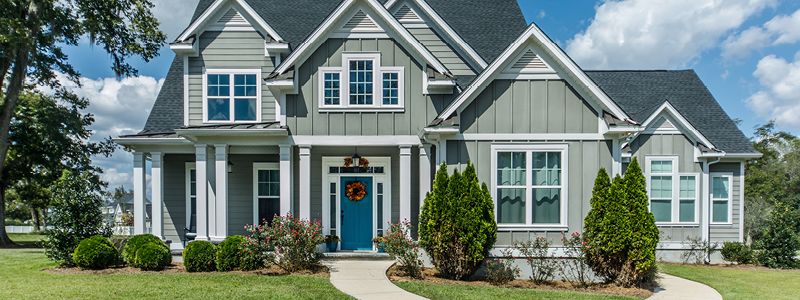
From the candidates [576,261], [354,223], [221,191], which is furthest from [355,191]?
[576,261]

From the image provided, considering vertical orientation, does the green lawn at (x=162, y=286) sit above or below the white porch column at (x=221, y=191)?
below

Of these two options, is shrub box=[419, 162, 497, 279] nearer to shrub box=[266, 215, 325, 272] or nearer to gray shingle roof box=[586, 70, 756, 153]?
shrub box=[266, 215, 325, 272]

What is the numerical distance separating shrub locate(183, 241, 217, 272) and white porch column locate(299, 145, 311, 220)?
2.26m

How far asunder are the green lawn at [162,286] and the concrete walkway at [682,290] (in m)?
6.63

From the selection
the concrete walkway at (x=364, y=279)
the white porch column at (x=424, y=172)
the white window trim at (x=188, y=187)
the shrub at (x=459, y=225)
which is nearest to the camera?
the concrete walkway at (x=364, y=279)

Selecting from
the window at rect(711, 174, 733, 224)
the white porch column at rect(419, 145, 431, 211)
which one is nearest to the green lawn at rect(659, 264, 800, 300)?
the window at rect(711, 174, 733, 224)

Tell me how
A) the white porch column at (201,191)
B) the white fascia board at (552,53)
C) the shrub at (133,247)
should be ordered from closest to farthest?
the white fascia board at (552,53) < the shrub at (133,247) < the white porch column at (201,191)

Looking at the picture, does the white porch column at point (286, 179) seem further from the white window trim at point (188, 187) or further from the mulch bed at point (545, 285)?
the white window trim at point (188, 187)

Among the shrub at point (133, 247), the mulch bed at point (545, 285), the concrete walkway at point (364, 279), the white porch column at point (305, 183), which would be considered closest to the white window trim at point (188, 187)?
the shrub at point (133, 247)

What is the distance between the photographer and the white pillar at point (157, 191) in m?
12.6

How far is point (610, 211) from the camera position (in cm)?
912

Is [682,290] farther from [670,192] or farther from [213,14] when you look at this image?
[213,14]

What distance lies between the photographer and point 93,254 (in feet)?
33.2

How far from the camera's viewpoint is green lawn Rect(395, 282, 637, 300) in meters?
8.03
